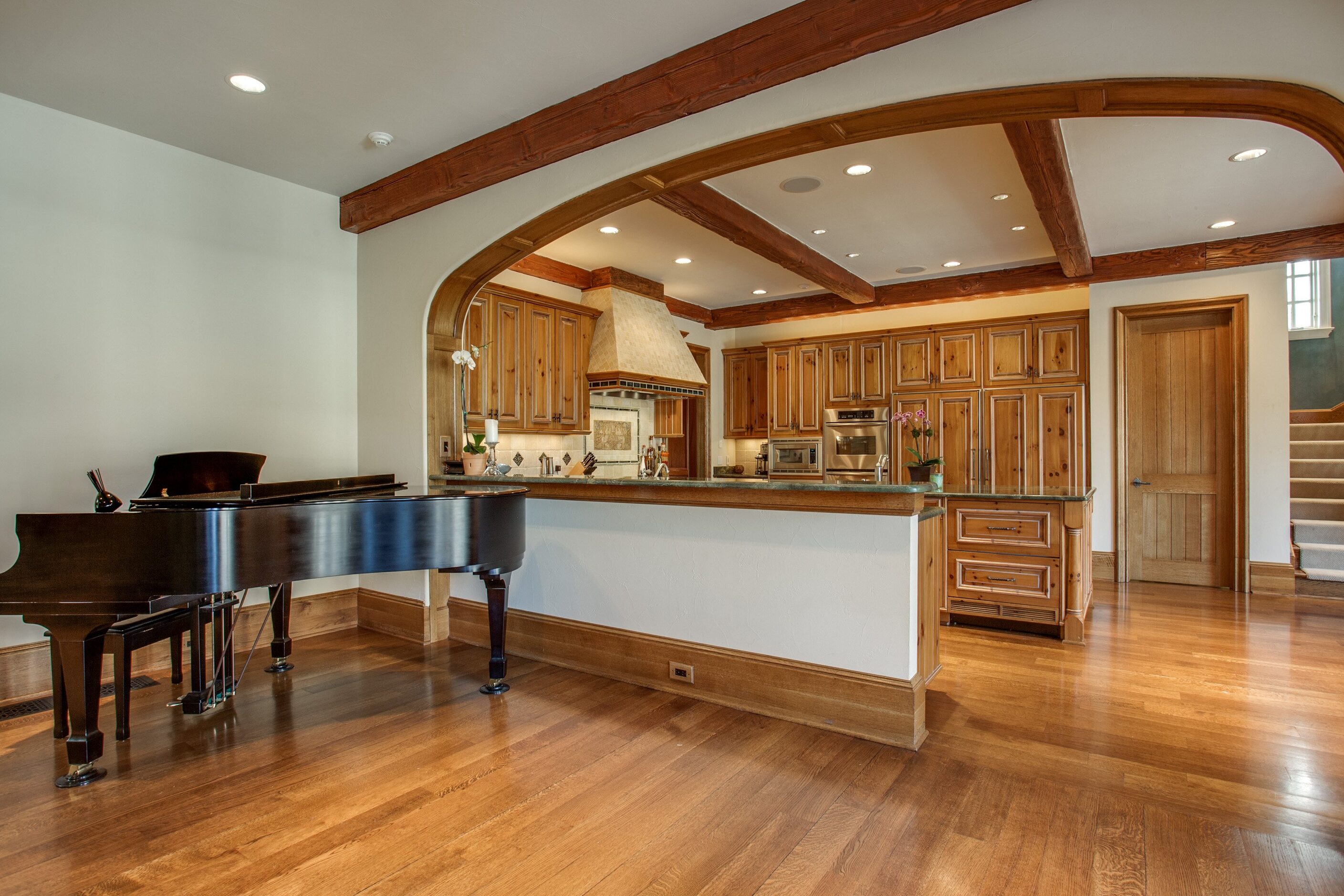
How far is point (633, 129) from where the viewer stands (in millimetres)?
2961

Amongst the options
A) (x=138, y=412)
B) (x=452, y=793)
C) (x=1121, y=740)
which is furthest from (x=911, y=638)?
(x=138, y=412)

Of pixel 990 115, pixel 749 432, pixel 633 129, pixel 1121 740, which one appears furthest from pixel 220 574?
pixel 749 432

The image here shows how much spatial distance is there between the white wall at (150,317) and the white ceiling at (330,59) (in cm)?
30

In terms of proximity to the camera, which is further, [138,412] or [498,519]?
[138,412]

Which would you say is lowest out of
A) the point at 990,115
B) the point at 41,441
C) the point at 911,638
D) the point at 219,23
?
the point at 911,638

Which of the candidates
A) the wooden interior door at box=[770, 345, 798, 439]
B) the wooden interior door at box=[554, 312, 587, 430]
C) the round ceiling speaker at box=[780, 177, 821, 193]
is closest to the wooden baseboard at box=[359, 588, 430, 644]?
the wooden interior door at box=[554, 312, 587, 430]

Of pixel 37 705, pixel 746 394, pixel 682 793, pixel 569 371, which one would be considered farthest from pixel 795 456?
pixel 37 705

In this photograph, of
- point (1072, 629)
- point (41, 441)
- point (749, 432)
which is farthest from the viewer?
point (749, 432)

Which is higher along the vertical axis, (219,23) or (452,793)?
(219,23)

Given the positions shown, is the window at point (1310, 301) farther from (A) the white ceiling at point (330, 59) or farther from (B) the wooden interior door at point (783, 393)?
(A) the white ceiling at point (330, 59)

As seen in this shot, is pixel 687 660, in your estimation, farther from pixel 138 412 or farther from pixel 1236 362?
pixel 1236 362

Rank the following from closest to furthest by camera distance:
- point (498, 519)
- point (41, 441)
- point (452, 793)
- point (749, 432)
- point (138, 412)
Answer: point (452, 793) < point (498, 519) < point (41, 441) < point (138, 412) < point (749, 432)

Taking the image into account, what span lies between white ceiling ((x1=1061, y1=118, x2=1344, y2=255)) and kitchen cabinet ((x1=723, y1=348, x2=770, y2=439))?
348 centimetres

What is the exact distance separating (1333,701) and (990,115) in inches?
113
